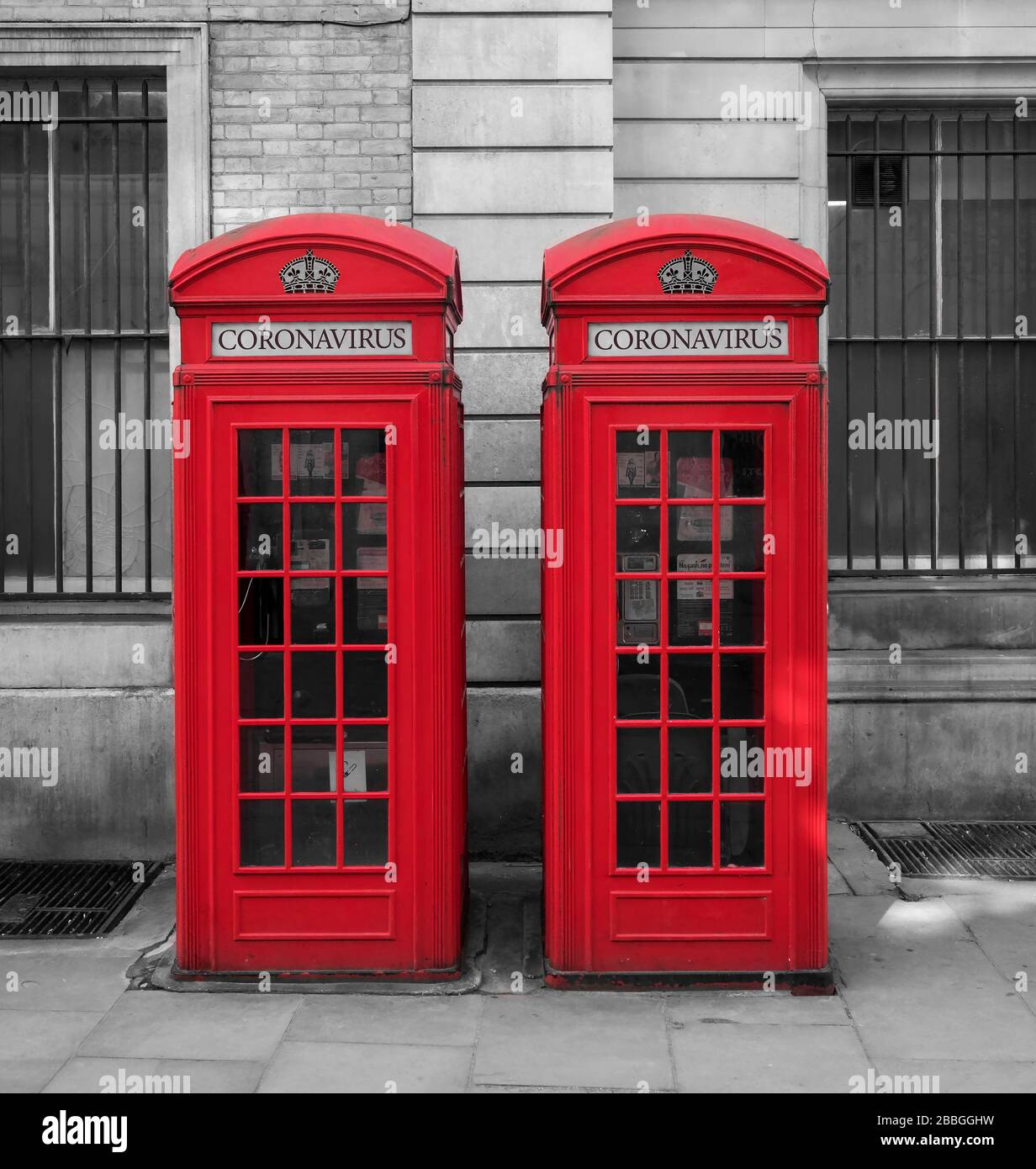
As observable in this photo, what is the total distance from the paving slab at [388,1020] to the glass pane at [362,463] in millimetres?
2031

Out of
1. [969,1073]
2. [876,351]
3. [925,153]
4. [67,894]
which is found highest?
[925,153]

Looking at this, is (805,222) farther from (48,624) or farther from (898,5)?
(48,624)

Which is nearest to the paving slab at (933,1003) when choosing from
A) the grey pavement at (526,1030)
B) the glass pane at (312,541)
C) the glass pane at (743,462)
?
the grey pavement at (526,1030)

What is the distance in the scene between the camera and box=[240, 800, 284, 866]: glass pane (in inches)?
200

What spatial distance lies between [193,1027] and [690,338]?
329 centimetres

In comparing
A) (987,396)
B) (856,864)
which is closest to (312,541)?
(856,864)

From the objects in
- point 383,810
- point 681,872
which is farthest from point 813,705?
point 383,810

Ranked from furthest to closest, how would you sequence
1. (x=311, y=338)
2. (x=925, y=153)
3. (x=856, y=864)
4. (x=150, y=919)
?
1. (x=925, y=153)
2. (x=856, y=864)
3. (x=150, y=919)
4. (x=311, y=338)

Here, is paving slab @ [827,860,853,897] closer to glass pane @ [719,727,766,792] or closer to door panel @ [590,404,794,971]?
door panel @ [590,404,794,971]

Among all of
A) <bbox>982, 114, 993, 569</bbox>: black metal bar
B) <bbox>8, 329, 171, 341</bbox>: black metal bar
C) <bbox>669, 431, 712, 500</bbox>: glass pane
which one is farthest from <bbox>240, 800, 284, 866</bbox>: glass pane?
<bbox>982, 114, 993, 569</bbox>: black metal bar

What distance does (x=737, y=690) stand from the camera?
506 centimetres

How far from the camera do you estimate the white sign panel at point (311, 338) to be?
16.2 ft

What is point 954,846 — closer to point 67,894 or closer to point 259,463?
point 259,463

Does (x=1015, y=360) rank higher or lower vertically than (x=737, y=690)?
higher
